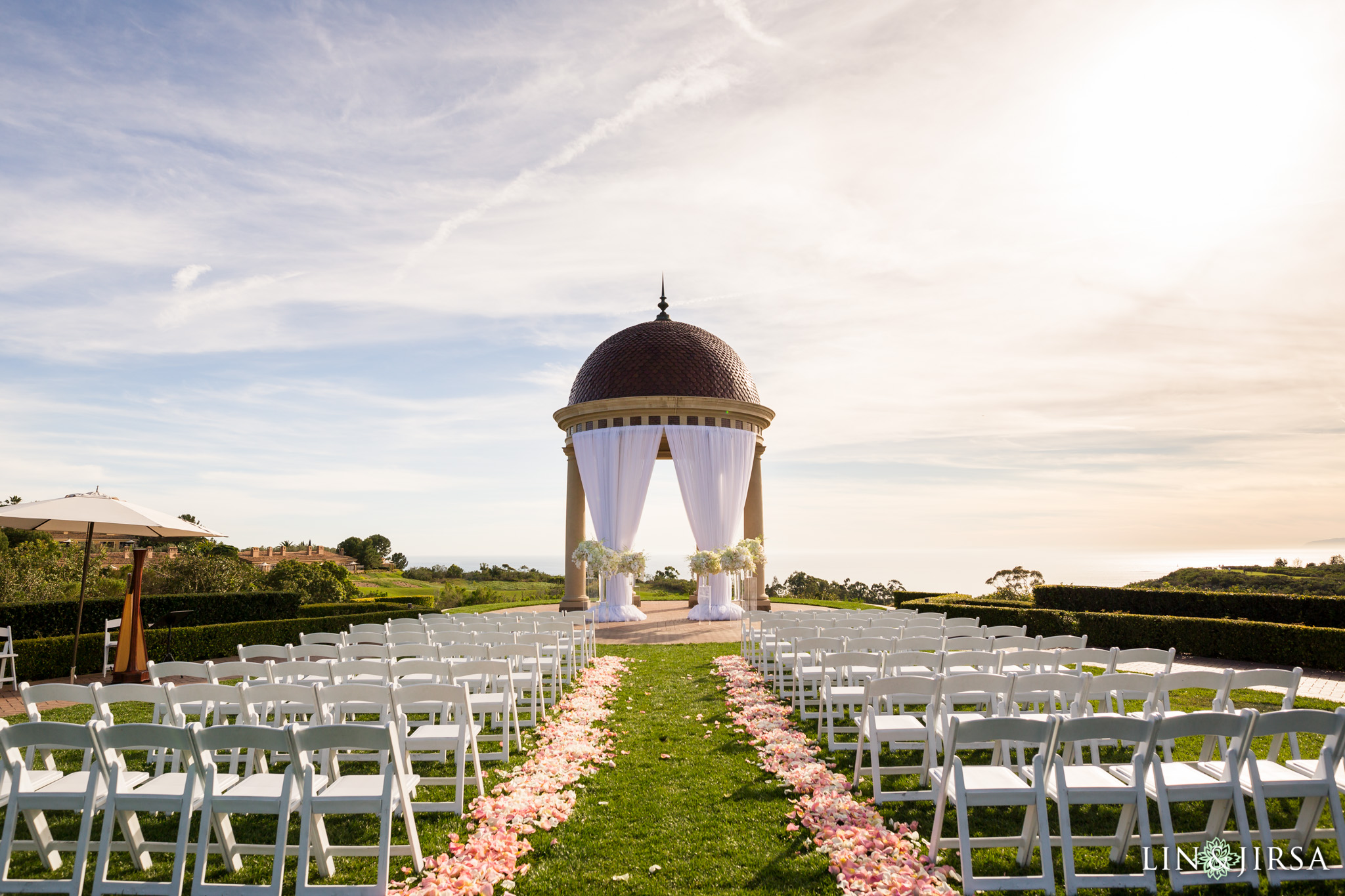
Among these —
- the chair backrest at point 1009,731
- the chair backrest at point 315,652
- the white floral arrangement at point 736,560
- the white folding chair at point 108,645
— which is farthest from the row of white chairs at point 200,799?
the white floral arrangement at point 736,560

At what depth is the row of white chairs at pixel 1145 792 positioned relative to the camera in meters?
4.05

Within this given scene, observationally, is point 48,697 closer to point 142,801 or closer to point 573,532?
point 142,801

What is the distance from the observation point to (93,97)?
8.59m

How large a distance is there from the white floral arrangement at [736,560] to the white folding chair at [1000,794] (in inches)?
634

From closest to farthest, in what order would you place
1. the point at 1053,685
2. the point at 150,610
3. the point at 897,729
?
the point at 1053,685
the point at 897,729
the point at 150,610

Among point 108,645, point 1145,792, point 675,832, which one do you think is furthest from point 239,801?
point 108,645

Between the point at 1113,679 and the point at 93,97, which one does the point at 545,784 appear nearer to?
the point at 1113,679

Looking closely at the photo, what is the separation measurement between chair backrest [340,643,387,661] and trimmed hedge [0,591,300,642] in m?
5.80

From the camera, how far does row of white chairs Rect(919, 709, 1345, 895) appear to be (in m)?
4.05

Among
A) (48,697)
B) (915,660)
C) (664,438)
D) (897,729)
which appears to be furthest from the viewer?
(664,438)

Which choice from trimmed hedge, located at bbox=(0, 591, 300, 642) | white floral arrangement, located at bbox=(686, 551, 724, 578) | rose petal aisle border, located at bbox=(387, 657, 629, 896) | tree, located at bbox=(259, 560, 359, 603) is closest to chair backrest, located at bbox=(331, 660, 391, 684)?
rose petal aisle border, located at bbox=(387, 657, 629, 896)

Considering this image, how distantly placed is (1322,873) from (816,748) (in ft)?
11.8

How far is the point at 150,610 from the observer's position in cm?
1505

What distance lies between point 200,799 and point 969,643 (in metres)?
6.74
